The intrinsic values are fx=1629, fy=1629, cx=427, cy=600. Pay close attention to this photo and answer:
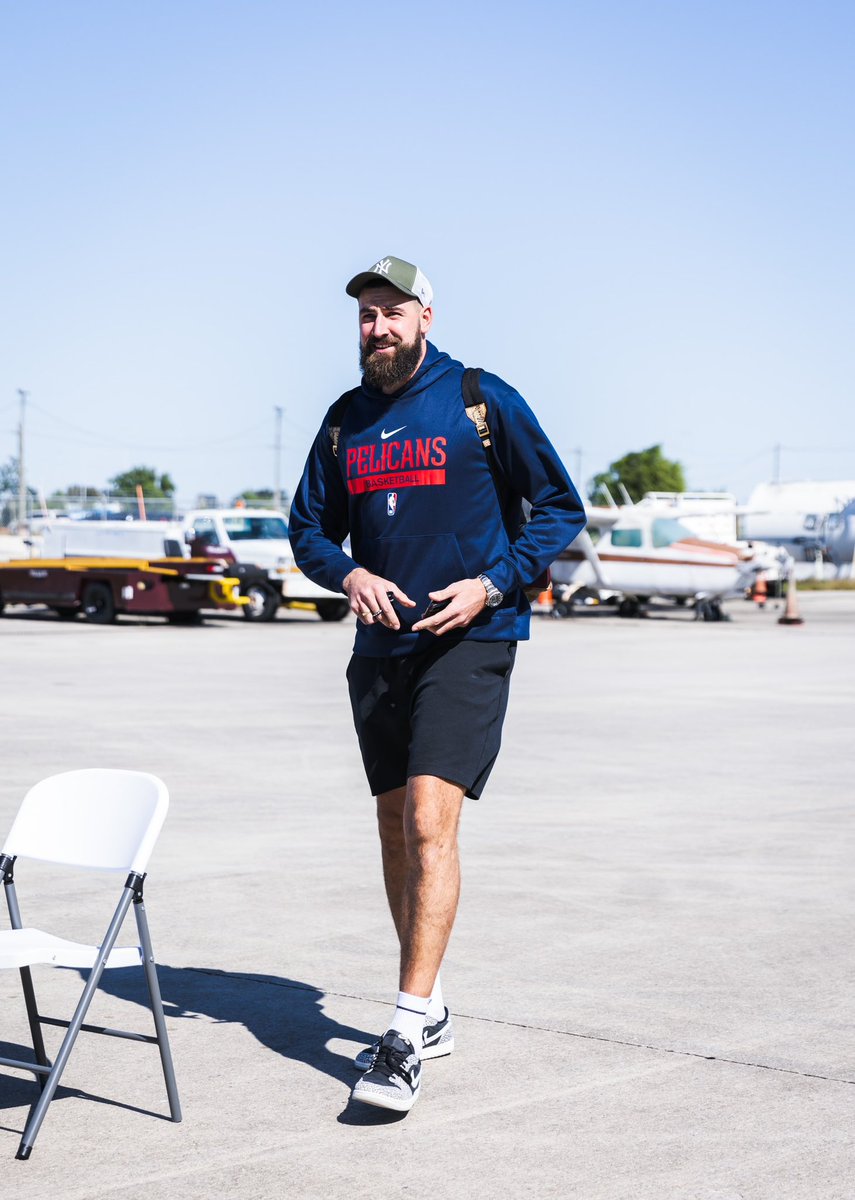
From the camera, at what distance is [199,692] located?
1576 centimetres

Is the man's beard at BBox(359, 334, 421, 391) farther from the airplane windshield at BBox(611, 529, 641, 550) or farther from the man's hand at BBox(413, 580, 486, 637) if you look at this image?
the airplane windshield at BBox(611, 529, 641, 550)

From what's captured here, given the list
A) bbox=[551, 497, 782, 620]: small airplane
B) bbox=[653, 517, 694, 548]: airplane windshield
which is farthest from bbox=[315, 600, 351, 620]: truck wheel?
bbox=[653, 517, 694, 548]: airplane windshield

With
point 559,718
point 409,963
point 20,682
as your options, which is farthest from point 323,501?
point 20,682

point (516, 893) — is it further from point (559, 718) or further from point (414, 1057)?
point (559, 718)

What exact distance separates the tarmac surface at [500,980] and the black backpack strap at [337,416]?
5.77ft

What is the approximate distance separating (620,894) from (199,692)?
9.43m

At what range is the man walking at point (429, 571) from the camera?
4.45m

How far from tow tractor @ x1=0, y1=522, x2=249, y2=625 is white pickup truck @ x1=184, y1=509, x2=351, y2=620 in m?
0.60

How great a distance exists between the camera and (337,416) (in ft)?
16.0

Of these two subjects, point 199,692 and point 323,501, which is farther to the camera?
point 199,692

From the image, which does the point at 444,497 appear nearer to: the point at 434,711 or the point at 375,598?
the point at 375,598

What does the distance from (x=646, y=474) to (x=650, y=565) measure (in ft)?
293

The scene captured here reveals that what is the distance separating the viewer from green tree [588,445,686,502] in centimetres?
12038

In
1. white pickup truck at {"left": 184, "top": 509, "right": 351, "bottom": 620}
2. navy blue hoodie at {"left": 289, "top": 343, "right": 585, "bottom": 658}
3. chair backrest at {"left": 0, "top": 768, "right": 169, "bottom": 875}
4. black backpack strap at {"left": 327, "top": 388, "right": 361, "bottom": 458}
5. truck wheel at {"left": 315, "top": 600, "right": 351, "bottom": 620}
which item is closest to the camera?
chair backrest at {"left": 0, "top": 768, "right": 169, "bottom": 875}
